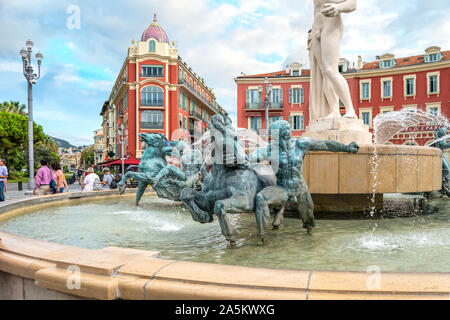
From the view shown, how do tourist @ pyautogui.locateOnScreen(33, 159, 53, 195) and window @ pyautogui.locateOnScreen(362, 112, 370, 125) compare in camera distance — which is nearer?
tourist @ pyautogui.locateOnScreen(33, 159, 53, 195)

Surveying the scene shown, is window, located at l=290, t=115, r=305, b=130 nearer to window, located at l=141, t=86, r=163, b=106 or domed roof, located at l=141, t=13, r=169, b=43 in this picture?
window, located at l=141, t=86, r=163, b=106

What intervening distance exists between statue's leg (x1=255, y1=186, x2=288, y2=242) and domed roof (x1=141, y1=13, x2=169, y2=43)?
43.9 meters

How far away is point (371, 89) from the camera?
3831 cm

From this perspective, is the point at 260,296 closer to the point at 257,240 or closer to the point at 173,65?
the point at 257,240

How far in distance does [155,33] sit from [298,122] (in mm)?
21832

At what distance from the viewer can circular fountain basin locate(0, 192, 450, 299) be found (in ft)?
6.24

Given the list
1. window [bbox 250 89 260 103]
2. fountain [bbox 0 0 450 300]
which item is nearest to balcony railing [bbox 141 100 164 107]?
window [bbox 250 89 260 103]

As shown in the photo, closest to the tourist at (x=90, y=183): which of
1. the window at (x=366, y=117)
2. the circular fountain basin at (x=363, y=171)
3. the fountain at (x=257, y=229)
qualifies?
the fountain at (x=257, y=229)

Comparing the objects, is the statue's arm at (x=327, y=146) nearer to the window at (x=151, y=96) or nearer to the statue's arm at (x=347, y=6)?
the statue's arm at (x=347, y=6)

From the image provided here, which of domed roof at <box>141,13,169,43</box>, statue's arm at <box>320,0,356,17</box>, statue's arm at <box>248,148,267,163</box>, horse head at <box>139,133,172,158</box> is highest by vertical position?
domed roof at <box>141,13,169,43</box>

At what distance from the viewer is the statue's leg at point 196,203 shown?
12.2 ft

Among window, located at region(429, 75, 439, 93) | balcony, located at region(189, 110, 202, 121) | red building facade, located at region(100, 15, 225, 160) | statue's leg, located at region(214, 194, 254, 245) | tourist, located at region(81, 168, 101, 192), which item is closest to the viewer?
statue's leg, located at region(214, 194, 254, 245)

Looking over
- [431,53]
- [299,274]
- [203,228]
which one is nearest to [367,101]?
[431,53]

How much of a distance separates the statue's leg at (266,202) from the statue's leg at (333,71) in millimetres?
3574
